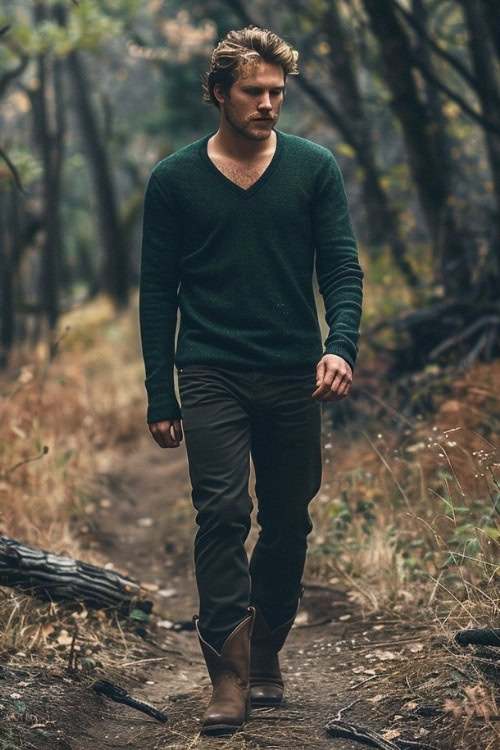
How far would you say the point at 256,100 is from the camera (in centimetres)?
379

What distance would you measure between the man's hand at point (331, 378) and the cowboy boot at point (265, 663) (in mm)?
967

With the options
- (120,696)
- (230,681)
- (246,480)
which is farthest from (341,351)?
(120,696)

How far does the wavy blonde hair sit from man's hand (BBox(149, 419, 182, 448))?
123 cm

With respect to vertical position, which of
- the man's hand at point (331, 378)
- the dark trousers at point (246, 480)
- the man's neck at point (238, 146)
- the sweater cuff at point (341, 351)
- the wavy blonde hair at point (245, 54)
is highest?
the wavy blonde hair at point (245, 54)

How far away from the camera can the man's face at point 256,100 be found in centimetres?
378

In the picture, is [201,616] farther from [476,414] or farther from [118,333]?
[118,333]

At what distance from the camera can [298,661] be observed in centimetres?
488

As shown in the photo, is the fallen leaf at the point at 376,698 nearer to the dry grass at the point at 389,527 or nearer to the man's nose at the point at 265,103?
the dry grass at the point at 389,527

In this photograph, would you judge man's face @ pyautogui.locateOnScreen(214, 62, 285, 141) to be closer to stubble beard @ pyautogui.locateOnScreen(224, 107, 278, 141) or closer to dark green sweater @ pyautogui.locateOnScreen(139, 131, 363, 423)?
stubble beard @ pyautogui.locateOnScreen(224, 107, 278, 141)

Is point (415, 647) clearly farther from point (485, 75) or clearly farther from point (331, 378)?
point (485, 75)

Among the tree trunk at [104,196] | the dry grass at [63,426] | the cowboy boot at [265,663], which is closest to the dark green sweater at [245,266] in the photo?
the cowboy boot at [265,663]

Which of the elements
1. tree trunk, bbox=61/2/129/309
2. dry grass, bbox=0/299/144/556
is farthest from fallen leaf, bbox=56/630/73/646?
tree trunk, bbox=61/2/129/309

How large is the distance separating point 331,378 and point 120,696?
5.15ft

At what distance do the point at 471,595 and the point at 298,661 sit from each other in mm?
1026
